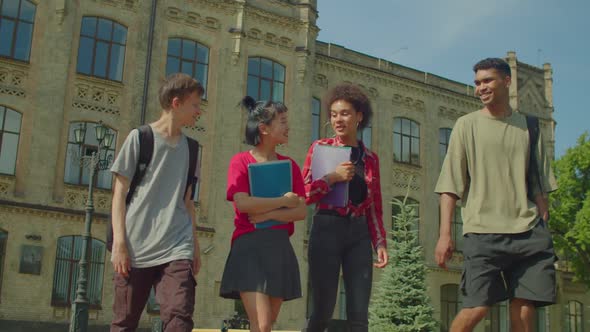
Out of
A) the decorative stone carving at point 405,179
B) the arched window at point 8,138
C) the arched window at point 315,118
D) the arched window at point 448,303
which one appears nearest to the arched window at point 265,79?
the arched window at point 315,118

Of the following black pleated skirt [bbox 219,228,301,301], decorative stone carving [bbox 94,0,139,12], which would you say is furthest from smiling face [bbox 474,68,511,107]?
decorative stone carving [bbox 94,0,139,12]

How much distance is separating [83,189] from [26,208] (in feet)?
6.46

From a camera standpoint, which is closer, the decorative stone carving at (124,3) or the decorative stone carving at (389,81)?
the decorative stone carving at (124,3)

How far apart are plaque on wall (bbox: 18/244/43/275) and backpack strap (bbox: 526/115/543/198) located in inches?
768

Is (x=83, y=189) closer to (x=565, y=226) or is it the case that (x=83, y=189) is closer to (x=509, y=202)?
(x=509, y=202)

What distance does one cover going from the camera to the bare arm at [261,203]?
17.1ft

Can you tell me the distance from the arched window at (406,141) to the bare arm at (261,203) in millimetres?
26577

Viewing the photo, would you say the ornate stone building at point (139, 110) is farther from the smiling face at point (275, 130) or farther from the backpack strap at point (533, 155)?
the backpack strap at point (533, 155)

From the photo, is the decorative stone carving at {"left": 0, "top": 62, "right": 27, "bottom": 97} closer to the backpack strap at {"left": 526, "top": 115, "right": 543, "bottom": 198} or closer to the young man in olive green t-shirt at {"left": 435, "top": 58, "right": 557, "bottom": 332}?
the young man in olive green t-shirt at {"left": 435, "top": 58, "right": 557, "bottom": 332}

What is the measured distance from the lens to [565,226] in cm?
3186

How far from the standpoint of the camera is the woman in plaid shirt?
5.52 meters

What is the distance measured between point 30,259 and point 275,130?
60.5 ft

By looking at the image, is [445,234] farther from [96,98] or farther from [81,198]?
[96,98]

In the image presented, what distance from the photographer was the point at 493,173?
213 inches
